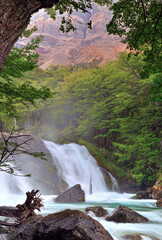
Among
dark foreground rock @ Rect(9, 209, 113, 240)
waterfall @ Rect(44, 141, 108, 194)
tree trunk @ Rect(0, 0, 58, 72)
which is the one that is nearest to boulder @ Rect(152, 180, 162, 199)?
waterfall @ Rect(44, 141, 108, 194)

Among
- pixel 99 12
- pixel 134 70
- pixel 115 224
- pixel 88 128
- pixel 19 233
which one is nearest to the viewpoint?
pixel 19 233

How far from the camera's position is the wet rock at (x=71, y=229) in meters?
3.76

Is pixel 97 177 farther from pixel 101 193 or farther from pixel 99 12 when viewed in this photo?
pixel 99 12

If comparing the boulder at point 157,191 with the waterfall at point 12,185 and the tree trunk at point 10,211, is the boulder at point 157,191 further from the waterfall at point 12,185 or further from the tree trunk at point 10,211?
the tree trunk at point 10,211

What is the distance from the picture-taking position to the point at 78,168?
18297 mm

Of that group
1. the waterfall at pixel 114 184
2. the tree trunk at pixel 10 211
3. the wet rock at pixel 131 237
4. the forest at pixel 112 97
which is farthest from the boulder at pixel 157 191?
the tree trunk at pixel 10 211

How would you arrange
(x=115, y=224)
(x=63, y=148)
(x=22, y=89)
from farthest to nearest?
(x=63, y=148), (x=115, y=224), (x=22, y=89)

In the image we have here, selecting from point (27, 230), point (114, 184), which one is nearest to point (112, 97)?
point (114, 184)

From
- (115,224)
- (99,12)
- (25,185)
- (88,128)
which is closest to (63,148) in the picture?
(88,128)

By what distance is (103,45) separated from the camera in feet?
195

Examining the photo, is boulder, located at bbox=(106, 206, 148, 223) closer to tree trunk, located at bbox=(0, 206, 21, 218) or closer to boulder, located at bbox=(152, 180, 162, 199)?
tree trunk, located at bbox=(0, 206, 21, 218)

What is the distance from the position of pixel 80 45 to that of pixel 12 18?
7138 centimetres

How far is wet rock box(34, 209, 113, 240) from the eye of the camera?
3.76m

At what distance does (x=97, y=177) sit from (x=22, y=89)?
14.5 m
